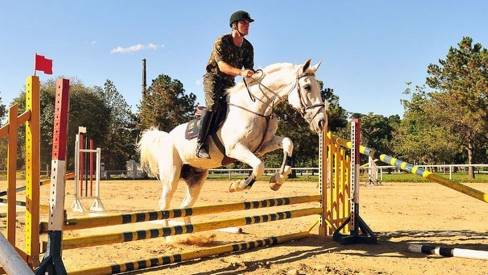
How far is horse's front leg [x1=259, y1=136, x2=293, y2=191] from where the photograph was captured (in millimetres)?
5238

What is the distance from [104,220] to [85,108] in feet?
146

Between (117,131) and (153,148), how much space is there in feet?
139

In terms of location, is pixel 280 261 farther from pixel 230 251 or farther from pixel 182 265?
pixel 182 265

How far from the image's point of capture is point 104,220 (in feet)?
13.6

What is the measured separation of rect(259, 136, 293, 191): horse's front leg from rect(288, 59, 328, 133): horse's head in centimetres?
35

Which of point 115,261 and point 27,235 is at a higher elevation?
point 27,235

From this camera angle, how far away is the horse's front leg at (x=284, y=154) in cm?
524

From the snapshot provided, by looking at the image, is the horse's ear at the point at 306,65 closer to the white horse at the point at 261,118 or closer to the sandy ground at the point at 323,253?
the white horse at the point at 261,118

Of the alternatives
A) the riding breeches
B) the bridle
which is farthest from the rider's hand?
the riding breeches

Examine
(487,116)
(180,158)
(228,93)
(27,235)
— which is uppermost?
(487,116)

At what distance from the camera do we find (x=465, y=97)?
32.9m

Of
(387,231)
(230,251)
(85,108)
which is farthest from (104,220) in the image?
(85,108)

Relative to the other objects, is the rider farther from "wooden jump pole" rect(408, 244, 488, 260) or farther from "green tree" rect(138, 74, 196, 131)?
"green tree" rect(138, 74, 196, 131)

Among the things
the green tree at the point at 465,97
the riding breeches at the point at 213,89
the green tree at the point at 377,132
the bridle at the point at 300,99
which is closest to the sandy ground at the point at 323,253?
the bridle at the point at 300,99
